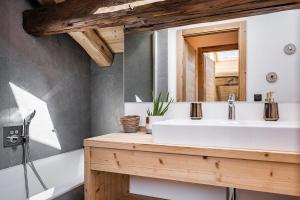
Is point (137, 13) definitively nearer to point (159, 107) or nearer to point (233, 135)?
point (159, 107)

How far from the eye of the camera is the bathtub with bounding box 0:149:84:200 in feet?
5.78

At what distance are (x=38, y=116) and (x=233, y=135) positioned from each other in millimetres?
2115

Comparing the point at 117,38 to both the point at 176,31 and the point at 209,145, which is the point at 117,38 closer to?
the point at 176,31

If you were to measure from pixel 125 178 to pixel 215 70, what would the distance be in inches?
49.8

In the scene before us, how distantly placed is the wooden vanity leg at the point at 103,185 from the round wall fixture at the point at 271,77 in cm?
139

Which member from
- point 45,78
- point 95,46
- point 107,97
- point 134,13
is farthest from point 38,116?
point 134,13

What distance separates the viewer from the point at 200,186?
1.92m

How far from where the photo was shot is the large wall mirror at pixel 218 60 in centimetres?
166

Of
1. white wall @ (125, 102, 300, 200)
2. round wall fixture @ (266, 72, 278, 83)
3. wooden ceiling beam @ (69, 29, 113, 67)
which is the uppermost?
wooden ceiling beam @ (69, 29, 113, 67)

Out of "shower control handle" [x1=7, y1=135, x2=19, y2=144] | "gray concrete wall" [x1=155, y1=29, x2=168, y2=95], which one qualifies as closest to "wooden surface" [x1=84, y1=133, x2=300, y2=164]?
"gray concrete wall" [x1=155, y1=29, x2=168, y2=95]

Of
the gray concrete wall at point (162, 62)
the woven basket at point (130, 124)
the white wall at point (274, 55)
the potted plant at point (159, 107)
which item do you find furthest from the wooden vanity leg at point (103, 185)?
the white wall at point (274, 55)

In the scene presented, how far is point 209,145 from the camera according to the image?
4.50ft

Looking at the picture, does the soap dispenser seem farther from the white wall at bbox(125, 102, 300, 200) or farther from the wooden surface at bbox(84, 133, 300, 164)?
the wooden surface at bbox(84, 133, 300, 164)

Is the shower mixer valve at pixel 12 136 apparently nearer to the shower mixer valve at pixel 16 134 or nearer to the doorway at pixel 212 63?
the shower mixer valve at pixel 16 134
